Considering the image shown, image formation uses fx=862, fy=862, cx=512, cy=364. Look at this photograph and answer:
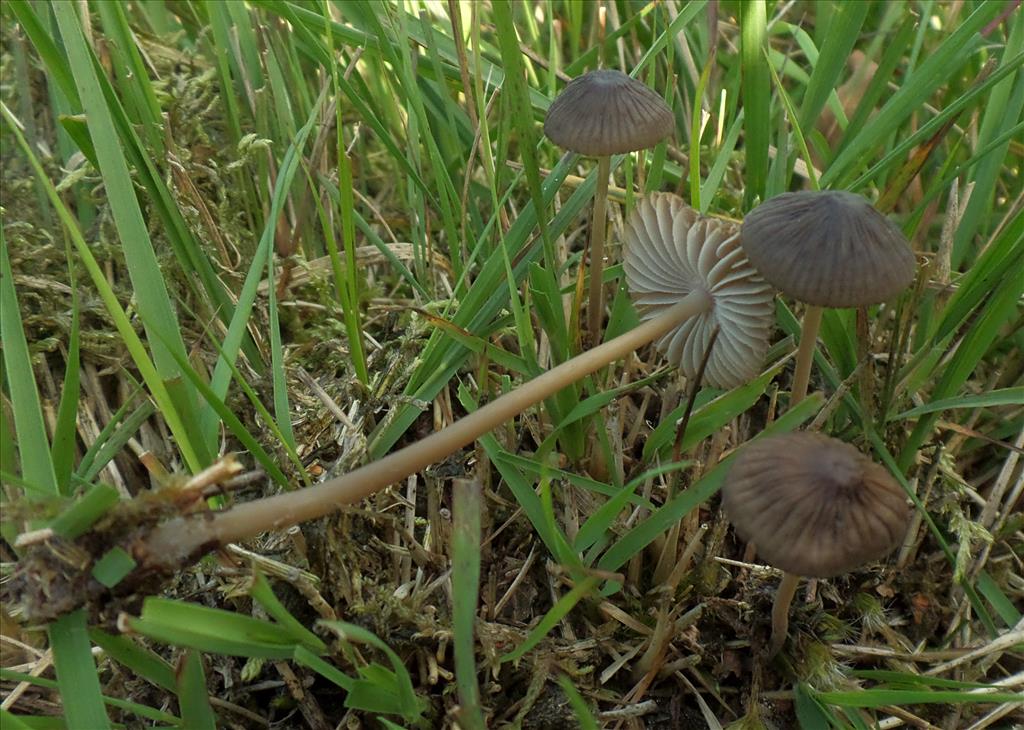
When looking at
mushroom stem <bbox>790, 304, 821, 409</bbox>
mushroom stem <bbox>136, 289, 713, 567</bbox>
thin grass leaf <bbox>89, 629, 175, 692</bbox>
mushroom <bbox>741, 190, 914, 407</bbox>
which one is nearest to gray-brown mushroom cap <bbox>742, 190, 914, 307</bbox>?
mushroom <bbox>741, 190, 914, 407</bbox>

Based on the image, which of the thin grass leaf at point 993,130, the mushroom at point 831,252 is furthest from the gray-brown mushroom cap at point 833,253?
the thin grass leaf at point 993,130

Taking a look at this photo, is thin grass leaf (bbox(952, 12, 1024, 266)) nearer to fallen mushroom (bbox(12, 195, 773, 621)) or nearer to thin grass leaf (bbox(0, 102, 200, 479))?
fallen mushroom (bbox(12, 195, 773, 621))

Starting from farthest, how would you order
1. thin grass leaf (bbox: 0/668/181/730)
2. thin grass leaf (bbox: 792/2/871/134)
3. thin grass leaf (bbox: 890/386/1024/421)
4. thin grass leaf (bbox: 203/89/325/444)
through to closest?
1. thin grass leaf (bbox: 792/2/871/134)
2. thin grass leaf (bbox: 890/386/1024/421)
3. thin grass leaf (bbox: 203/89/325/444)
4. thin grass leaf (bbox: 0/668/181/730)

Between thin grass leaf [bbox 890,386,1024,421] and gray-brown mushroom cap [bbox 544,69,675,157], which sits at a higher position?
gray-brown mushroom cap [bbox 544,69,675,157]

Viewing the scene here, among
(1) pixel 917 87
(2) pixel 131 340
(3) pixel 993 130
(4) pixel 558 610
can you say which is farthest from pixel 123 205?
(3) pixel 993 130

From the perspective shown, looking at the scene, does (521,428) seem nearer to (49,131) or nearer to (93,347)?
(93,347)

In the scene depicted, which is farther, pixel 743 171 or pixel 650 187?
pixel 743 171

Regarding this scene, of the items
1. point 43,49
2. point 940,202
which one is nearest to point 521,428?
point 43,49
